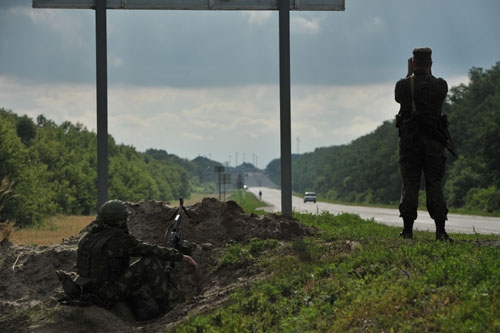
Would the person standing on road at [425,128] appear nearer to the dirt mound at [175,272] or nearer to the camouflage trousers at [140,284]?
the dirt mound at [175,272]

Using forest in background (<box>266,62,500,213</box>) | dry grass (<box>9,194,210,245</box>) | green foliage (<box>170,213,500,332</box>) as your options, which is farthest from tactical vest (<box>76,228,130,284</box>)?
forest in background (<box>266,62,500,213</box>)

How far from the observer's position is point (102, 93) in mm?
13500

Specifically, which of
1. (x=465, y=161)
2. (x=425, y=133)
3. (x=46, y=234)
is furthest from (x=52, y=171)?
(x=425, y=133)

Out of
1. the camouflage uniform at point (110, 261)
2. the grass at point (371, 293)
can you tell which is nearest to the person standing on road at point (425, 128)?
Result: the grass at point (371, 293)

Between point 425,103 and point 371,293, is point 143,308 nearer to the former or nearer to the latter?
point 371,293

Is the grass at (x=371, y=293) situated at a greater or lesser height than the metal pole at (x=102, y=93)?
lesser

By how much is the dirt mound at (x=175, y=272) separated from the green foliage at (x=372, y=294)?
0.72m

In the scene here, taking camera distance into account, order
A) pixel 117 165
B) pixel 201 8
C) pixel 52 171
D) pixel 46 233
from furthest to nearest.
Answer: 1. pixel 117 165
2. pixel 52 171
3. pixel 46 233
4. pixel 201 8

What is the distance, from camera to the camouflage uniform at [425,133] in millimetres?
9516

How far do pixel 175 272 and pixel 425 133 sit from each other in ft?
12.2

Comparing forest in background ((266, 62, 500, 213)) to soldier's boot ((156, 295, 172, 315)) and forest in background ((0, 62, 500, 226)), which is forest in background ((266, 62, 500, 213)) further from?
soldier's boot ((156, 295, 172, 315))

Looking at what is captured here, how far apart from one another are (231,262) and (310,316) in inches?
125

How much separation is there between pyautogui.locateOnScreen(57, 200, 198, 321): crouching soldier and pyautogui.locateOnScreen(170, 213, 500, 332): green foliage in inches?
38.6

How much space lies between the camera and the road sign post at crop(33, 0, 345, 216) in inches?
530
